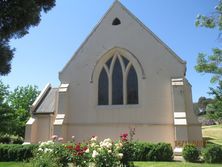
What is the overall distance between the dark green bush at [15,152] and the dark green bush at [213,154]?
1103cm

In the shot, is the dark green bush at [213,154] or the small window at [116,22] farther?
the small window at [116,22]

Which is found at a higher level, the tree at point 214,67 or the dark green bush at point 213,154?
the tree at point 214,67

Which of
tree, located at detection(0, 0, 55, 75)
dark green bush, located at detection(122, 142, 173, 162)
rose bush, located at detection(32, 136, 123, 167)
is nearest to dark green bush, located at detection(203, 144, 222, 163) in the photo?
dark green bush, located at detection(122, 142, 173, 162)

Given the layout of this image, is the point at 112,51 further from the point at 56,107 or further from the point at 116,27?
the point at 56,107

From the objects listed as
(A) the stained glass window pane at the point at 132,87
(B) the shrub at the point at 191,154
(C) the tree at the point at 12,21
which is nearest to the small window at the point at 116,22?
(A) the stained glass window pane at the point at 132,87

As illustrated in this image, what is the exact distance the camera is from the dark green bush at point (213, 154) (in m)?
13.7

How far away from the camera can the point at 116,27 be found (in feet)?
69.5

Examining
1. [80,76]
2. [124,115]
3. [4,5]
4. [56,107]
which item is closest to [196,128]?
[124,115]

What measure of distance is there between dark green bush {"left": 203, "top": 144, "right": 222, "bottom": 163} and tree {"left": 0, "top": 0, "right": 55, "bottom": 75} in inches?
452

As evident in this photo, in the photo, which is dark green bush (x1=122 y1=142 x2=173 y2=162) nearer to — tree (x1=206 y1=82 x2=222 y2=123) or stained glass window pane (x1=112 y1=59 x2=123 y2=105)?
tree (x1=206 y1=82 x2=222 y2=123)

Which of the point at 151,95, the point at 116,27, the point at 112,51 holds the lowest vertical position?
the point at 151,95

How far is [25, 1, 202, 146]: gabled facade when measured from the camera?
18281 millimetres

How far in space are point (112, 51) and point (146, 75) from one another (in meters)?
3.67

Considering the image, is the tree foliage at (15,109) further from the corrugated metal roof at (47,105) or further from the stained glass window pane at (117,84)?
the stained glass window pane at (117,84)
